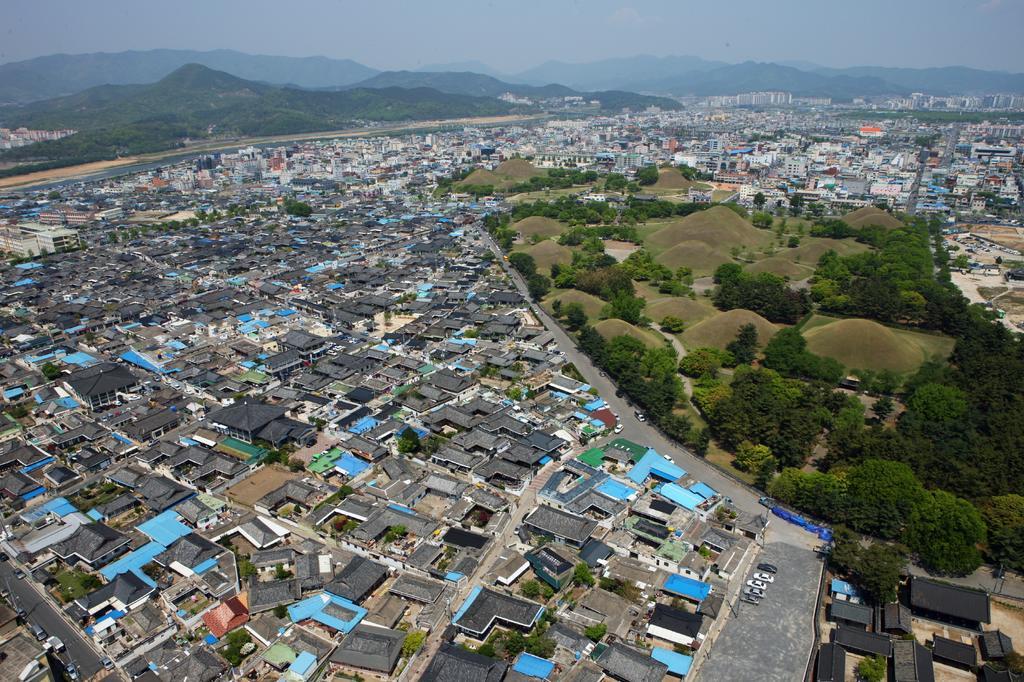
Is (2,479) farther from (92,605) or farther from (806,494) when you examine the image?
(806,494)

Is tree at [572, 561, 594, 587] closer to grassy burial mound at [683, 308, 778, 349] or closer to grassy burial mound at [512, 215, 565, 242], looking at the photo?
grassy burial mound at [683, 308, 778, 349]

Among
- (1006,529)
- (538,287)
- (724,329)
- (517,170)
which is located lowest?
(1006,529)

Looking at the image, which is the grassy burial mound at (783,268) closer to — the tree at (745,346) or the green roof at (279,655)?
the tree at (745,346)

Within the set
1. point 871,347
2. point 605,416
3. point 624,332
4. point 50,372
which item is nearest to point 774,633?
point 605,416

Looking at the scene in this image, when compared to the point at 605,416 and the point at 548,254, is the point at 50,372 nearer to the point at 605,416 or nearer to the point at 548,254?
the point at 605,416

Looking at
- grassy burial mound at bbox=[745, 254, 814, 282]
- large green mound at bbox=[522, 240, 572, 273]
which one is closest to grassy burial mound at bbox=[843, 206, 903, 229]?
grassy burial mound at bbox=[745, 254, 814, 282]

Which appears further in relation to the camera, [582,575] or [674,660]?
[582,575]
